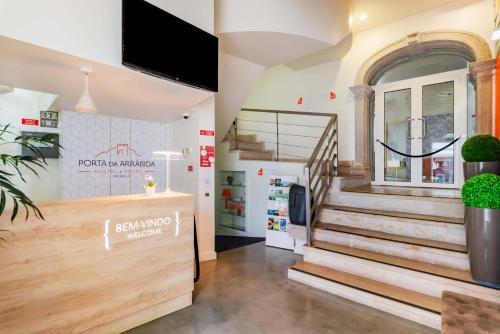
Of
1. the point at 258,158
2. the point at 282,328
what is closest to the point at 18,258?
the point at 282,328

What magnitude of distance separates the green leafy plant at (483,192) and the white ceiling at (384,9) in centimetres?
384

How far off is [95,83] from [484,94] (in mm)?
5658

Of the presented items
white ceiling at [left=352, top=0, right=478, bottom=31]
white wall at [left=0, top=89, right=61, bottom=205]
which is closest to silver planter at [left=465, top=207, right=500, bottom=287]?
white ceiling at [left=352, top=0, right=478, bottom=31]

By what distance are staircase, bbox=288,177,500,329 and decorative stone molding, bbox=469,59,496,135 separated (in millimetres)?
1722

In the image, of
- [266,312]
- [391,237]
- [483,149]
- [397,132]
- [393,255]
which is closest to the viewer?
[266,312]

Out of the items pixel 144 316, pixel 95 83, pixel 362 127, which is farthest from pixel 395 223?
pixel 95 83

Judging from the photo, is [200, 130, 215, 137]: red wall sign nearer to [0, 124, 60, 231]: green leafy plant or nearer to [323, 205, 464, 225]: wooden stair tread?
[323, 205, 464, 225]: wooden stair tread

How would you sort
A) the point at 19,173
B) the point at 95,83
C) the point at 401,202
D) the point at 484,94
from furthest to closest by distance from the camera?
the point at 484,94, the point at 401,202, the point at 95,83, the point at 19,173

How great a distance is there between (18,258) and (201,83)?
2.49 m

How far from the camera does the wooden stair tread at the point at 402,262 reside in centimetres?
271

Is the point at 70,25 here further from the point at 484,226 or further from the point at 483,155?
the point at 483,155

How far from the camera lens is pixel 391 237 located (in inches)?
135

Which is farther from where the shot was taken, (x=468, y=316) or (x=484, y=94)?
(x=484, y=94)

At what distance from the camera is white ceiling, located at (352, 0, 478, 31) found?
480 centimetres
